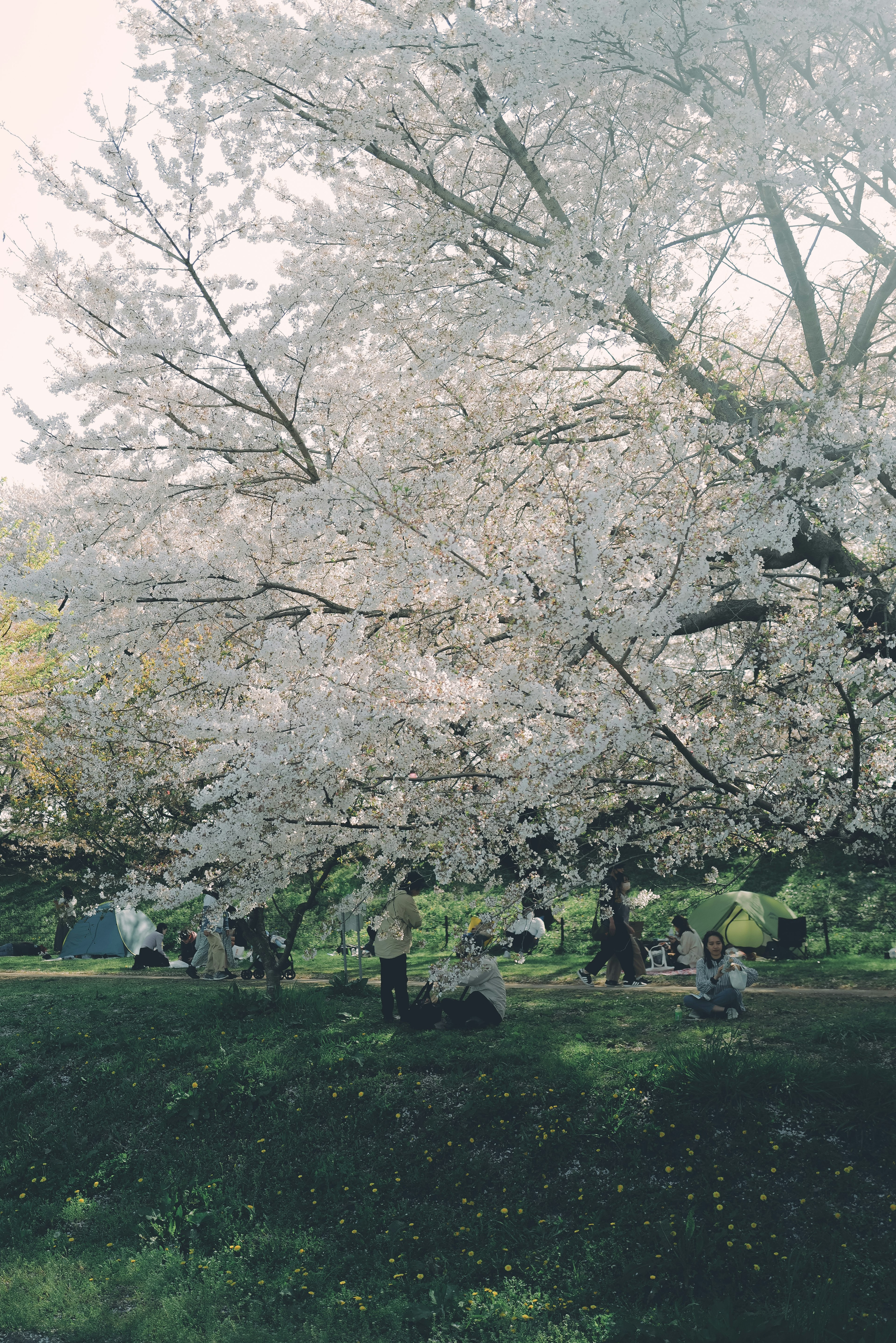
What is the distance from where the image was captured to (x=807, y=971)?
39.7ft

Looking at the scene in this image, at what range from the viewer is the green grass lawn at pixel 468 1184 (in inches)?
199

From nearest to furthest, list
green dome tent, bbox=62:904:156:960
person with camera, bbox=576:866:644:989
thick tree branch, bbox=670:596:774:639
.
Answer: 1. thick tree branch, bbox=670:596:774:639
2. person with camera, bbox=576:866:644:989
3. green dome tent, bbox=62:904:156:960

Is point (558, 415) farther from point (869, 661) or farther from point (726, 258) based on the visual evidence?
Result: point (869, 661)

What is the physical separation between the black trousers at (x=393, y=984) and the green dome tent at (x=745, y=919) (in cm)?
594

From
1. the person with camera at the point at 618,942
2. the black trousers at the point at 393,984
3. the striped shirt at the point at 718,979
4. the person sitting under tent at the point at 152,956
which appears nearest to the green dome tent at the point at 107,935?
the person sitting under tent at the point at 152,956

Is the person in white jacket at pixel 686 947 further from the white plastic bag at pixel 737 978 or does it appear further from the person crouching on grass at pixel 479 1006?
the person crouching on grass at pixel 479 1006

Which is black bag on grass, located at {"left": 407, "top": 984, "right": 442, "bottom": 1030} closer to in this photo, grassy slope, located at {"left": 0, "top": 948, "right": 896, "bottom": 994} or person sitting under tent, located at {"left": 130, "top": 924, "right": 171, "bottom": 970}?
grassy slope, located at {"left": 0, "top": 948, "right": 896, "bottom": 994}

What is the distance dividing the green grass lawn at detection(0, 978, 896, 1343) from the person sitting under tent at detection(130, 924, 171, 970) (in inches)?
295

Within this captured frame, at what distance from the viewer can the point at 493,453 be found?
7723 mm

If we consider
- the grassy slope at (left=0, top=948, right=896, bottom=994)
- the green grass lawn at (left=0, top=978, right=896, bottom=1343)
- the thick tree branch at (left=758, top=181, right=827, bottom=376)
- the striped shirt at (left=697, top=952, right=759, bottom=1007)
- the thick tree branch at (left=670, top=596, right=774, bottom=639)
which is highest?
the thick tree branch at (left=758, top=181, right=827, bottom=376)

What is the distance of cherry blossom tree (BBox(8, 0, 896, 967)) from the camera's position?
5863 millimetres

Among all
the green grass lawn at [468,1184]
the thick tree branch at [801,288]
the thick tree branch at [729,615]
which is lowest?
the green grass lawn at [468,1184]

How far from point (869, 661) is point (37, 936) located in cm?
2062

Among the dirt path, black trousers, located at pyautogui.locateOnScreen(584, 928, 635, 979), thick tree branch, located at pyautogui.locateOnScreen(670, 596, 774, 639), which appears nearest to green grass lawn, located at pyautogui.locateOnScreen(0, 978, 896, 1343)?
the dirt path
